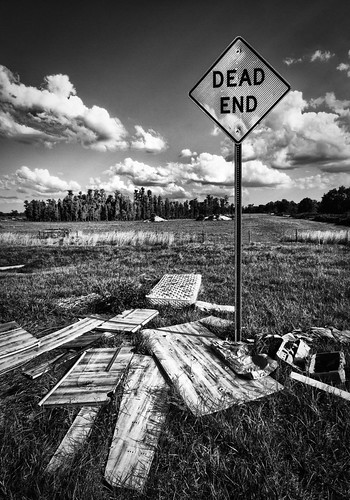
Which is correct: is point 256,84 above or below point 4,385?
above

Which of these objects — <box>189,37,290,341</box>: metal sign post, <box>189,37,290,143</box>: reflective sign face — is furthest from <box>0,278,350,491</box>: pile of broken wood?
<box>189,37,290,143</box>: reflective sign face

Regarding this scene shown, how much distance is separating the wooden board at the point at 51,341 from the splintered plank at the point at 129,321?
0.17 metres

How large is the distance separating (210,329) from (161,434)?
6.04 feet

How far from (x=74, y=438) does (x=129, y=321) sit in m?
2.03

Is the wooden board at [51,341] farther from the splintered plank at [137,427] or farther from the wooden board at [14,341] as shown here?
the splintered plank at [137,427]

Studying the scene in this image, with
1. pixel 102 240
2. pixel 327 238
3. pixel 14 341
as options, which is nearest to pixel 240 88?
pixel 14 341

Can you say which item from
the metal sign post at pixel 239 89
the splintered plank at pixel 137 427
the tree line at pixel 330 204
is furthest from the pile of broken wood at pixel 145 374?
the tree line at pixel 330 204

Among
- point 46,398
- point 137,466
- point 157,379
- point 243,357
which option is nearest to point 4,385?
point 46,398

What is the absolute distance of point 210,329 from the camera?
3.63m

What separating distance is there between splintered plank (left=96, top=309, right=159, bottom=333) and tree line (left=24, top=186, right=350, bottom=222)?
89273 millimetres

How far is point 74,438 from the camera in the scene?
1.84 meters

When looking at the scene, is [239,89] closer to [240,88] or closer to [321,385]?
[240,88]

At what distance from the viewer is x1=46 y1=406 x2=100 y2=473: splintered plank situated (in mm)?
1655

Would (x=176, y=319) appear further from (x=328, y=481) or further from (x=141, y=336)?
(x=328, y=481)
